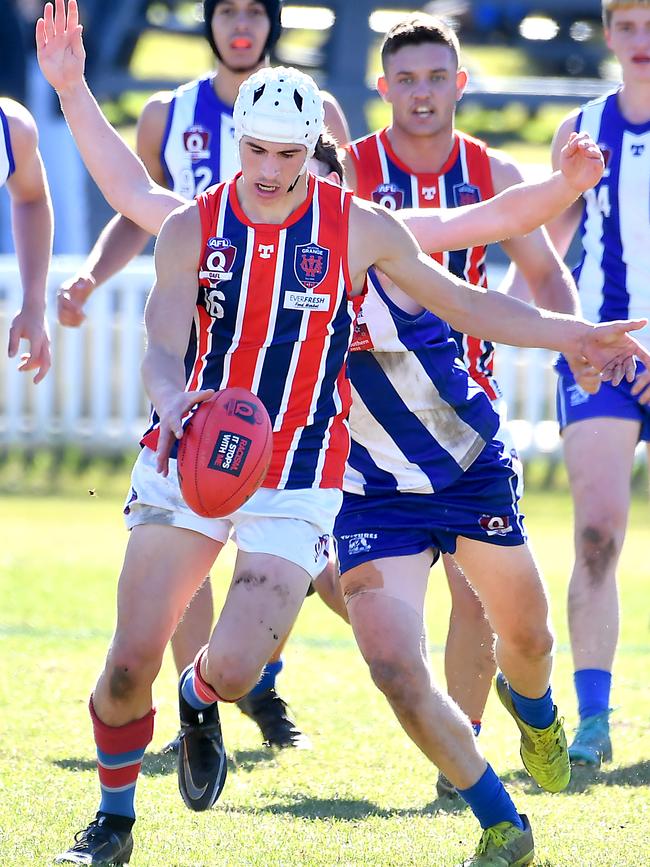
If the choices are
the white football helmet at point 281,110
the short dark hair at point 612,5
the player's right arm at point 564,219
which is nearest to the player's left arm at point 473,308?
the white football helmet at point 281,110

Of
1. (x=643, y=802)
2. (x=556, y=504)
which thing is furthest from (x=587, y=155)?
(x=556, y=504)

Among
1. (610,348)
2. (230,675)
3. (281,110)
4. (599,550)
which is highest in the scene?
(281,110)

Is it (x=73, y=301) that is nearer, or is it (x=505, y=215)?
(x=505, y=215)

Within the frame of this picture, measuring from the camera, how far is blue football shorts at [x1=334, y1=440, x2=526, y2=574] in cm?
482

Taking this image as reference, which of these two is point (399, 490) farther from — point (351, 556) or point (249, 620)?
point (249, 620)

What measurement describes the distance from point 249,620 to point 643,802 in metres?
1.68

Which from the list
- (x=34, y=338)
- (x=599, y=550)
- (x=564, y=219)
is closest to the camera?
(x=34, y=338)

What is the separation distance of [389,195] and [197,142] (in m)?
1.03

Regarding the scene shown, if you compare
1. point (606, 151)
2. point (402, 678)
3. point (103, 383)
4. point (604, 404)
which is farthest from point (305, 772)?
point (103, 383)

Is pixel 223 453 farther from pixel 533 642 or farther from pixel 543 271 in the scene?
pixel 543 271

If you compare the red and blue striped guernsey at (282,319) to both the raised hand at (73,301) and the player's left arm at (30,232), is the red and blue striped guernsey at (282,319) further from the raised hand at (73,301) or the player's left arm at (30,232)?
the player's left arm at (30,232)

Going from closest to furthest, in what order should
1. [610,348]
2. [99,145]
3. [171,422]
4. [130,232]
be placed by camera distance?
[171,422], [610,348], [99,145], [130,232]

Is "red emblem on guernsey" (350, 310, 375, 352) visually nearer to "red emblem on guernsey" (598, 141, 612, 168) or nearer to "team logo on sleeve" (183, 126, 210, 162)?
"team logo on sleeve" (183, 126, 210, 162)

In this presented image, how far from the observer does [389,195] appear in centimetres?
561
